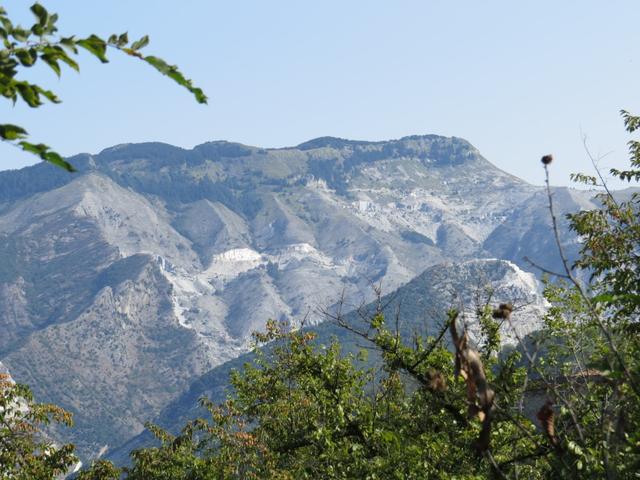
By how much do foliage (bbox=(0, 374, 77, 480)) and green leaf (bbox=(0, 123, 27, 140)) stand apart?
2156cm

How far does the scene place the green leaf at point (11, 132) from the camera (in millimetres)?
3918

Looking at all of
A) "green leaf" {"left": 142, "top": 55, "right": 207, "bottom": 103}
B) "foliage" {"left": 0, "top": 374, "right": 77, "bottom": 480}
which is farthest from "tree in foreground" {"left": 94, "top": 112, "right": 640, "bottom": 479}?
"foliage" {"left": 0, "top": 374, "right": 77, "bottom": 480}

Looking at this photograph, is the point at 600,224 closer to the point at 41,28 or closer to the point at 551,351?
the point at 551,351

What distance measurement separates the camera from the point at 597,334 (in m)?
22.3

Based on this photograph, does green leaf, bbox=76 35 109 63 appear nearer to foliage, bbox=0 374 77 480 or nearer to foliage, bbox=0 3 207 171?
foliage, bbox=0 3 207 171

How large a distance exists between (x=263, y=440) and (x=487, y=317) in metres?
11.7

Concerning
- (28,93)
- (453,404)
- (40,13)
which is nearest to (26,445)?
(453,404)

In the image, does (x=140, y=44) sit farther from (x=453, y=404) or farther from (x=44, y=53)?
(x=453, y=404)

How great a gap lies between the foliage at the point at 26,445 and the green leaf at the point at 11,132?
70.7 ft

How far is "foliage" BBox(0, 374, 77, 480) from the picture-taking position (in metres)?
24.6

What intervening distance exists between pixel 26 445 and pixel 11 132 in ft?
77.6

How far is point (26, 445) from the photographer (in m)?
25.4

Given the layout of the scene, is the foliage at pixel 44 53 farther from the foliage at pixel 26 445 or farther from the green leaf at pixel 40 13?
the foliage at pixel 26 445

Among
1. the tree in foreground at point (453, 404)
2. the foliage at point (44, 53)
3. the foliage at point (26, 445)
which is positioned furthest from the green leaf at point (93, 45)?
the foliage at point (26, 445)
